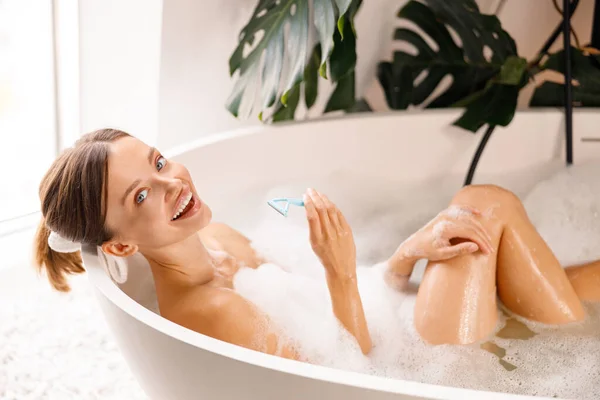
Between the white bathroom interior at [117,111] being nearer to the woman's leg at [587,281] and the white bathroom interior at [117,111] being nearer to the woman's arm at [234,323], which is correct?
the woman's leg at [587,281]

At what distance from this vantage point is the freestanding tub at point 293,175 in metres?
A: 0.95

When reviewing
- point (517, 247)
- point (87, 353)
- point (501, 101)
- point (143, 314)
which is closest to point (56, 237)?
point (143, 314)

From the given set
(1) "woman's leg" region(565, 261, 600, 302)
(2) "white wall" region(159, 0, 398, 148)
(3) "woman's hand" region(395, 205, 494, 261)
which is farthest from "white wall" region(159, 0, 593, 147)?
(1) "woman's leg" region(565, 261, 600, 302)

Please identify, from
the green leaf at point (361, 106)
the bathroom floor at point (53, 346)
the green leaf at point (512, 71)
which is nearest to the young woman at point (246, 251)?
the bathroom floor at point (53, 346)

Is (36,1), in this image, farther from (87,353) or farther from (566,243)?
(566,243)

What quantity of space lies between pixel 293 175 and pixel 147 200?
85 centimetres

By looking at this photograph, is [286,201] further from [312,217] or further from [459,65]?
[459,65]

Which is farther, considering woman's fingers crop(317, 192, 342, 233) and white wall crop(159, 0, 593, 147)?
white wall crop(159, 0, 593, 147)

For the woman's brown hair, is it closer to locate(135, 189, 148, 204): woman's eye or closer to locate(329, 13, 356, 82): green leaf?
locate(135, 189, 148, 204): woman's eye

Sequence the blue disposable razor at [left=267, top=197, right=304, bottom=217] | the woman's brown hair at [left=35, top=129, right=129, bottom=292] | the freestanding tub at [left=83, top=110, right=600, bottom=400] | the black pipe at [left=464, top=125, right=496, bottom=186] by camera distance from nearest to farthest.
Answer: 1. the freestanding tub at [left=83, top=110, right=600, bottom=400]
2. the woman's brown hair at [left=35, top=129, right=129, bottom=292]
3. the blue disposable razor at [left=267, top=197, right=304, bottom=217]
4. the black pipe at [left=464, top=125, right=496, bottom=186]

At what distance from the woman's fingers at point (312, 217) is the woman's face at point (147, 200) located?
18 cm

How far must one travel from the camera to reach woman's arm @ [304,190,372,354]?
125 cm

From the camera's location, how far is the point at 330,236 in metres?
1.26

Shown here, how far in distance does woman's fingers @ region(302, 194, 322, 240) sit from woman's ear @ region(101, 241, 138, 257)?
302 millimetres
